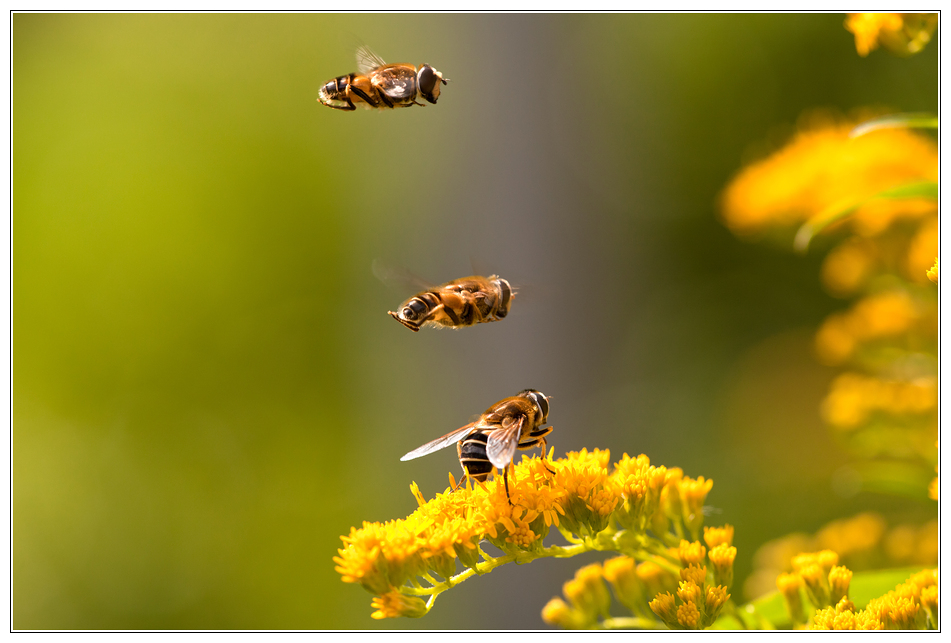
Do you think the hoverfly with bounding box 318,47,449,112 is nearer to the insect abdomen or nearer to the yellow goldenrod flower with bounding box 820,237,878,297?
the insect abdomen

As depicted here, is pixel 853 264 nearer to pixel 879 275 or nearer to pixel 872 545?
pixel 879 275

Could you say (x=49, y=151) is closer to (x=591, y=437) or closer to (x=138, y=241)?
(x=138, y=241)

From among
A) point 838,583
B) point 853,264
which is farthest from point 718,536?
point 853,264

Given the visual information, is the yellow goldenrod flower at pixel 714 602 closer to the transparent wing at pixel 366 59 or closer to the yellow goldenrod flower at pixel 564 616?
the yellow goldenrod flower at pixel 564 616

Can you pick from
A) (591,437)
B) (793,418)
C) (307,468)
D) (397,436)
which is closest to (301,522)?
(307,468)

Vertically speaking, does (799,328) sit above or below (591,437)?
above

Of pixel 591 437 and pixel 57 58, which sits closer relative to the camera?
pixel 591 437

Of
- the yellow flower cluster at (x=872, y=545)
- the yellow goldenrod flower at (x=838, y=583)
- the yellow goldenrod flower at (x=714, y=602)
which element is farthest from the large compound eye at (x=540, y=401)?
the yellow flower cluster at (x=872, y=545)
